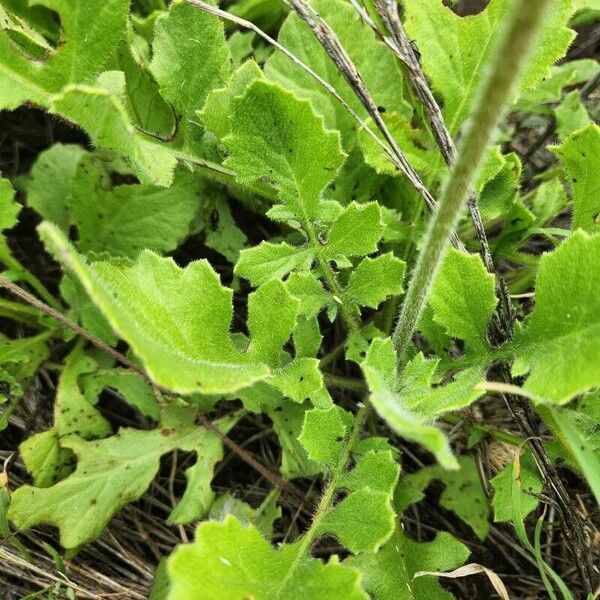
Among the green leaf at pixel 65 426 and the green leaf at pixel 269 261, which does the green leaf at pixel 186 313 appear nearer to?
the green leaf at pixel 269 261

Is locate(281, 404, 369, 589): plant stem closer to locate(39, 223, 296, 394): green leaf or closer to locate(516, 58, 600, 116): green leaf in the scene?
locate(39, 223, 296, 394): green leaf

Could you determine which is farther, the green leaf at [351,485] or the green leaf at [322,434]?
the green leaf at [322,434]

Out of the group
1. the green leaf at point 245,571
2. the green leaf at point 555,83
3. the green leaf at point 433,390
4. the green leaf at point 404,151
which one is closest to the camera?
the green leaf at point 245,571

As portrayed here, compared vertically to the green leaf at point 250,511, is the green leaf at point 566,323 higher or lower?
higher

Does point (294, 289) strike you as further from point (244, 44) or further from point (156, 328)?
point (244, 44)

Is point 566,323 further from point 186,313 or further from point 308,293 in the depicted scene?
point 186,313

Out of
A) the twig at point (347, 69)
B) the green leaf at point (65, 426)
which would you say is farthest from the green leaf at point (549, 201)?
the green leaf at point (65, 426)

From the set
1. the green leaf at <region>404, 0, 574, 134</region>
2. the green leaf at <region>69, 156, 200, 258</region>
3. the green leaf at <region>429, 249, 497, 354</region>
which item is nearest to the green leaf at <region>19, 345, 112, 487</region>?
the green leaf at <region>69, 156, 200, 258</region>

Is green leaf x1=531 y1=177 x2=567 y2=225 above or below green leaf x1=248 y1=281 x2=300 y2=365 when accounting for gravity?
below
